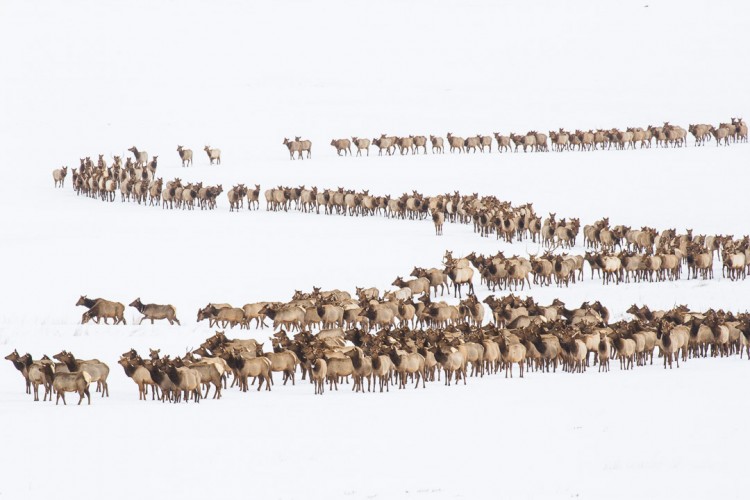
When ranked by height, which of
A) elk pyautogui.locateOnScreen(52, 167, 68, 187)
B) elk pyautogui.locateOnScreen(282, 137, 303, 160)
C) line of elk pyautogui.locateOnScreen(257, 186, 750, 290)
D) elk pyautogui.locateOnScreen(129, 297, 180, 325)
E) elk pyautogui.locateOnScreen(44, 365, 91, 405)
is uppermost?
elk pyautogui.locateOnScreen(282, 137, 303, 160)

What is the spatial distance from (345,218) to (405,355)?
19782 millimetres

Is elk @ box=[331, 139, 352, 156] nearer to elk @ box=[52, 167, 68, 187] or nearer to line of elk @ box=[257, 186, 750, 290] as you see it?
line of elk @ box=[257, 186, 750, 290]

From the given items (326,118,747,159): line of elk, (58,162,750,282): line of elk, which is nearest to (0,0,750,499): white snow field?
(58,162,750,282): line of elk

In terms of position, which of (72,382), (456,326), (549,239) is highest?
(549,239)

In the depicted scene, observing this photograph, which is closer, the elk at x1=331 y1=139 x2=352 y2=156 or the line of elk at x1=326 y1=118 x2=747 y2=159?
the line of elk at x1=326 y1=118 x2=747 y2=159

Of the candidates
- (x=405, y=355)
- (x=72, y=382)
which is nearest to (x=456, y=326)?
(x=405, y=355)

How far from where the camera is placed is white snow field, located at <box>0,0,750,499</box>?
40.6ft

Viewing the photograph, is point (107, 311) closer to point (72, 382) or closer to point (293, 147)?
point (72, 382)

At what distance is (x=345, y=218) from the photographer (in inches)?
1476

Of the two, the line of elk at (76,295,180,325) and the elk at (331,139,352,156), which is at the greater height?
the elk at (331,139,352,156)

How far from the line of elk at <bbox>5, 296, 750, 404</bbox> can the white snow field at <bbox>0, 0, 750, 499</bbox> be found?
0.43m

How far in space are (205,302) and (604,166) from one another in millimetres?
23198

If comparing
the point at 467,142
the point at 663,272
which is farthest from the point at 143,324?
the point at 467,142

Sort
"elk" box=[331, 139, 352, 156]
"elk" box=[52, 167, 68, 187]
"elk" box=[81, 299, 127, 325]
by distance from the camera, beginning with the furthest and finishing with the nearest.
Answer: "elk" box=[331, 139, 352, 156]
"elk" box=[52, 167, 68, 187]
"elk" box=[81, 299, 127, 325]
